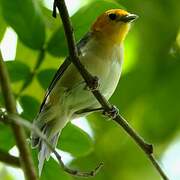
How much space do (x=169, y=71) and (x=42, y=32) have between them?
69 cm

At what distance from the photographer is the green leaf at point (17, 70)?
2.29 metres

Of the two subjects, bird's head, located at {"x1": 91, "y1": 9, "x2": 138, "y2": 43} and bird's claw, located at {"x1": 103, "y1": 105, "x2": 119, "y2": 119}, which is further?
bird's head, located at {"x1": 91, "y1": 9, "x2": 138, "y2": 43}

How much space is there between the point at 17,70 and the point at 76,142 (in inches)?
17.5

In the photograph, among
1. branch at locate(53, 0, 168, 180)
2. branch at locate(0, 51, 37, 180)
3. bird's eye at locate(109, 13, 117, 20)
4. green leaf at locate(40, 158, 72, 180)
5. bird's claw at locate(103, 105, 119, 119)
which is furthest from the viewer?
bird's eye at locate(109, 13, 117, 20)

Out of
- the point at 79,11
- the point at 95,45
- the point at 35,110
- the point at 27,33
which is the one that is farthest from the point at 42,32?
the point at 95,45

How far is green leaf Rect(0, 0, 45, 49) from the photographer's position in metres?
2.28

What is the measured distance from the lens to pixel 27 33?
232 cm

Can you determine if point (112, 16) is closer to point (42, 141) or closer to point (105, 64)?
point (105, 64)

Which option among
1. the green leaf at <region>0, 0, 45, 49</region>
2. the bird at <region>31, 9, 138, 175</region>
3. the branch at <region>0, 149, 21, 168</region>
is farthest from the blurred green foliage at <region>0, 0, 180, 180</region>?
the branch at <region>0, 149, 21, 168</region>

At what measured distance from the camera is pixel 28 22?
232 centimetres

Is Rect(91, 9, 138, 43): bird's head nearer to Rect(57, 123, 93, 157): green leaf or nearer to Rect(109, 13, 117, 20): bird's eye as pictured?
Rect(109, 13, 117, 20): bird's eye

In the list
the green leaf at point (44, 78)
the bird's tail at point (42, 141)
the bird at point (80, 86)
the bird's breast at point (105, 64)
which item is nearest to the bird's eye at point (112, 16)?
the bird at point (80, 86)

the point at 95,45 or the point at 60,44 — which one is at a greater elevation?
the point at 60,44

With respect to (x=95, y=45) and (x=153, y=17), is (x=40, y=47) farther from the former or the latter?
(x=95, y=45)
